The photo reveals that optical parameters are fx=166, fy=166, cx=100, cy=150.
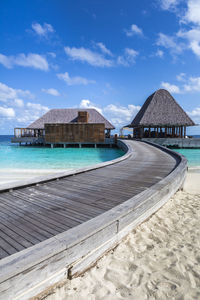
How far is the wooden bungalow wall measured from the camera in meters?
26.6

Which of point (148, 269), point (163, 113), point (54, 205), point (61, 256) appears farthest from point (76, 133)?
point (61, 256)

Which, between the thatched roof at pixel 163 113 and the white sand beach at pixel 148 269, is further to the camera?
the thatched roof at pixel 163 113

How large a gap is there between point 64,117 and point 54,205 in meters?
30.5

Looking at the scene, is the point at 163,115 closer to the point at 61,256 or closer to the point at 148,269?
the point at 148,269

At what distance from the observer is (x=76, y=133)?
1059 inches

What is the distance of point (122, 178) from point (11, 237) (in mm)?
4048

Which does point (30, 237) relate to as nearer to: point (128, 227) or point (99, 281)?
point (99, 281)

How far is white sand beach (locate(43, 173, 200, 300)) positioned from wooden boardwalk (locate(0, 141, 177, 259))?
0.74 m

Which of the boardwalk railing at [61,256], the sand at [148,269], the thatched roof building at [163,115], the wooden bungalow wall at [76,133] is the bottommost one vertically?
the sand at [148,269]

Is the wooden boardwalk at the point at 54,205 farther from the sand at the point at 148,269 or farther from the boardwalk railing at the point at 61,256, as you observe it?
the sand at the point at 148,269

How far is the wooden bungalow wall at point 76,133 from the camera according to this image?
2656cm

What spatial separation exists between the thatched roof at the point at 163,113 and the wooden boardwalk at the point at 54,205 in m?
21.8

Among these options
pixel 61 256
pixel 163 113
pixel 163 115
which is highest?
pixel 163 113

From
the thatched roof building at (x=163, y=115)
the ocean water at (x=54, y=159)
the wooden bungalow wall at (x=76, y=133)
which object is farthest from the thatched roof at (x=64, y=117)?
the ocean water at (x=54, y=159)
